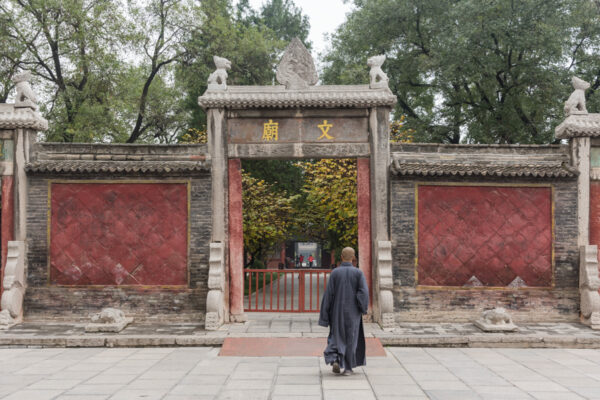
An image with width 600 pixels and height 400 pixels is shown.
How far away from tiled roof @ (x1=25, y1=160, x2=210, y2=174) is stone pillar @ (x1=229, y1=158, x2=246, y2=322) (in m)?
0.54

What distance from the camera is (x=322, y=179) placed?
1506cm

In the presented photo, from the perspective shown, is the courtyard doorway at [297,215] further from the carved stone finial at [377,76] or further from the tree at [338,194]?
the carved stone finial at [377,76]

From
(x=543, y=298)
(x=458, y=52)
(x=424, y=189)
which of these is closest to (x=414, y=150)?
(x=424, y=189)

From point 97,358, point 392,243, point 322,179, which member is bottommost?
point 97,358

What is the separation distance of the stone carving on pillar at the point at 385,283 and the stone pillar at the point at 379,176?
0.19 meters

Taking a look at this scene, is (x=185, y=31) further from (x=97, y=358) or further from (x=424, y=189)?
(x=97, y=358)

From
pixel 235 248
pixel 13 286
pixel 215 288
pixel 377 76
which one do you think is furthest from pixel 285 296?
pixel 13 286

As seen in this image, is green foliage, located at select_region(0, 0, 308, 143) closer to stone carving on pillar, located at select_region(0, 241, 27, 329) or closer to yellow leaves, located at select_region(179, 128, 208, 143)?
yellow leaves, located at select_region(179, 128, 208, 143)

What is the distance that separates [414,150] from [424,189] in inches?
32.8

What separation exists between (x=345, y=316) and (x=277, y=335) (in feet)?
Result: 7.88

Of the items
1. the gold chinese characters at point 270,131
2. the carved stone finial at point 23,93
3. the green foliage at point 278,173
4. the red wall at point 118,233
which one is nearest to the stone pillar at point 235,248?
the gold chinese characters at point 270,131

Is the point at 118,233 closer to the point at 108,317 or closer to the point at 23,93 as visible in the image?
the point at 108,317

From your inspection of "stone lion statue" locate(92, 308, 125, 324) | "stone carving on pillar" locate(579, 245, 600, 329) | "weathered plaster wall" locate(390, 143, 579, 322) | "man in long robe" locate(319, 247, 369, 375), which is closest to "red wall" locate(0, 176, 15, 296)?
"stone lion statue" locate(92, 308, 125, 324)

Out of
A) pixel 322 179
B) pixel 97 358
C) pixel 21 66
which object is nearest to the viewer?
pixel 97 358
